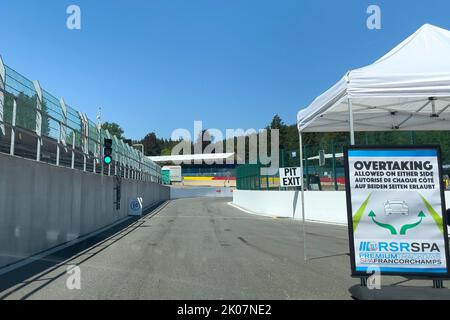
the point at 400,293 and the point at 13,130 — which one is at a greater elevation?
the point at 13,130

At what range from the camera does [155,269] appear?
25.9ft

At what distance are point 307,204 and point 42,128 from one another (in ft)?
42.3

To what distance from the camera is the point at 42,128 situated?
10977 mm

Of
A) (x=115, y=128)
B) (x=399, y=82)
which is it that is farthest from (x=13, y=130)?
(x=115, y=128)

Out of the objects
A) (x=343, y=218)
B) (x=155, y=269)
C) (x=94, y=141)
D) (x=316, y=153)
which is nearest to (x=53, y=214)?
(x=155, y=269)

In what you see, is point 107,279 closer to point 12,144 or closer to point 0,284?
point 0,284

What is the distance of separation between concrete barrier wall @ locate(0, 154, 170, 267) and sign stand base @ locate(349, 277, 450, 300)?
6292 mm

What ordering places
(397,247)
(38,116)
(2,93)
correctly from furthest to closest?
(38,116) < (2,93) < (397,247)

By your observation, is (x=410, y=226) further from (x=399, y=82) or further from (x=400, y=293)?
(x=399, y=82)

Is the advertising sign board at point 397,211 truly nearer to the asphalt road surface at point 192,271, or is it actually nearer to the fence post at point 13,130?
the asphalt road surface at point 192,271

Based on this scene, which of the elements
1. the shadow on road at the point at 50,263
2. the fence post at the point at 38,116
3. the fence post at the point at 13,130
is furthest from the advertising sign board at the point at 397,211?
the fence post at the point at 38,116

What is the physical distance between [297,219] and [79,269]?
1485 cm
